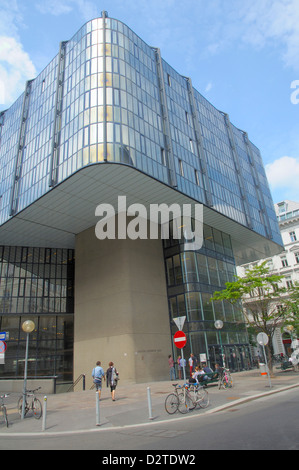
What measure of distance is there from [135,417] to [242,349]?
25.6 meters

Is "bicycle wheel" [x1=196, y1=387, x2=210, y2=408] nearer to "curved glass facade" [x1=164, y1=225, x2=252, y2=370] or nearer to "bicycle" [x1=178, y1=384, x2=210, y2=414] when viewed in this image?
"bicycle" [x1=178, y1=384, x2=210, y2=414]

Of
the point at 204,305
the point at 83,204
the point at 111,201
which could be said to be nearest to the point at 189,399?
the point at 111,201

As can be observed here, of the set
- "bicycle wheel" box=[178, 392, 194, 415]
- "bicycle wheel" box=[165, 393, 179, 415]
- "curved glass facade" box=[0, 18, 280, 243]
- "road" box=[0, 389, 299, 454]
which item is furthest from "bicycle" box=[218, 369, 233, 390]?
"curved glass facade" box=[0, 18, 280, 243]

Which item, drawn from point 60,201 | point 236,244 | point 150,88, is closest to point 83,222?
point 60,201

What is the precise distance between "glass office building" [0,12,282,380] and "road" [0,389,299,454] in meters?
16.7

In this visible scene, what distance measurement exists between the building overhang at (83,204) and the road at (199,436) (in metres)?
17.2

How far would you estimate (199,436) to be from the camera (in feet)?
23.6

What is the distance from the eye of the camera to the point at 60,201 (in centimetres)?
2695

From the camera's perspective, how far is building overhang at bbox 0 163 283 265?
24.1 m

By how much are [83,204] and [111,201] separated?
2464 mm

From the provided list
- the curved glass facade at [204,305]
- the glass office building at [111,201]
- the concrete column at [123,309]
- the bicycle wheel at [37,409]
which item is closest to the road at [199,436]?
the bicycle wheel at [37,409]

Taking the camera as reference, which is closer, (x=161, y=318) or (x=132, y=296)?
(x=132, y=296)

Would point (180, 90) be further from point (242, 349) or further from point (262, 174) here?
point (242, 349)

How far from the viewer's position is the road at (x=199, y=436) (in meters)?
6.29
